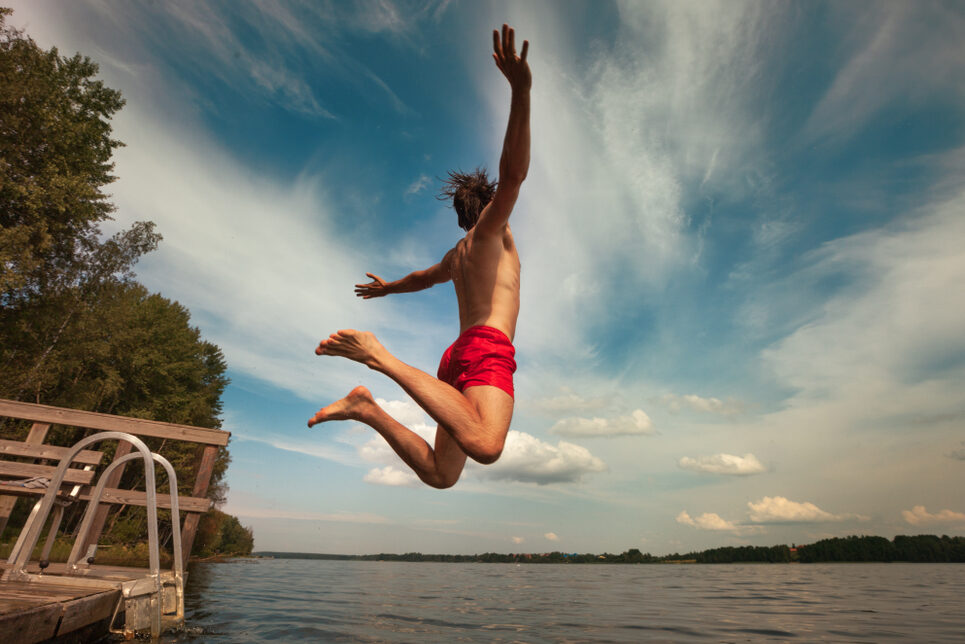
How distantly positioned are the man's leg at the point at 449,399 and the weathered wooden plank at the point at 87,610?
190 centimetres

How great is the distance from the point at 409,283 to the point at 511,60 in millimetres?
2429

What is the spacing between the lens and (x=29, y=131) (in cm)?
1394

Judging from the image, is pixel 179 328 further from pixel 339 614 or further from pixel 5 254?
pixel 339 614

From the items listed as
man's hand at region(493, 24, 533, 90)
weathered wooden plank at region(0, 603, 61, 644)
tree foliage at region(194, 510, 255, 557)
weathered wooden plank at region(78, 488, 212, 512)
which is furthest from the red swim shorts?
tree foliage at region(194, 510, 255, 557)

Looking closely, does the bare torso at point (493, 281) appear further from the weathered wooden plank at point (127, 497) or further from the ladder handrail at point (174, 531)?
the weathered wooden plank at point (127, 497)

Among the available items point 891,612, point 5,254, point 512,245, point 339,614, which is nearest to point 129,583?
point 339,614

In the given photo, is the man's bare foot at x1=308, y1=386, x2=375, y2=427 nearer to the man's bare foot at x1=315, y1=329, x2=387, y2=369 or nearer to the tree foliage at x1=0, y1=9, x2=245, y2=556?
the man's bare foot at x1=315, y1=329, x2=387, y2=369

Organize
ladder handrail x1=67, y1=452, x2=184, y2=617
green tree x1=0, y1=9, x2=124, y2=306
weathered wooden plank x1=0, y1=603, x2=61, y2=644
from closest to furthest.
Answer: weathered wooden plank x1=0, y1=603, x2=61, y2=644 → ladder handrail x1=67, y1=452, x2=184, y2=617 → green tree x1=0, y1=9, x2=124, y2=306

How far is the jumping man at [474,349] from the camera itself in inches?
104

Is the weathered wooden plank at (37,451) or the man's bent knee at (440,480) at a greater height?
the weathered wooden plank at (37,451)

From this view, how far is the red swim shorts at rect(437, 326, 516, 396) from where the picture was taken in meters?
2.91

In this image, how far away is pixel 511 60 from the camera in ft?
8.95

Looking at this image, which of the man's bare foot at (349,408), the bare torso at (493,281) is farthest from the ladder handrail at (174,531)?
the bare torso at (493,281)

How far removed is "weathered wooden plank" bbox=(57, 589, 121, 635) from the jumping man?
61.2 inches
